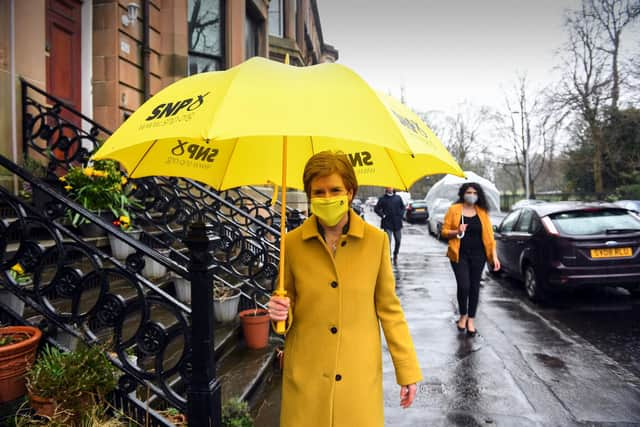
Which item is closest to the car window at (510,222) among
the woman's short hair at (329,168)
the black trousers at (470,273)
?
the black trousers at (470,273)

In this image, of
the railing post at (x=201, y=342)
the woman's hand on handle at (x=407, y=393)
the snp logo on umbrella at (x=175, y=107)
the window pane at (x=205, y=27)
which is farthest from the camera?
the window pane at (x=205, y=27)

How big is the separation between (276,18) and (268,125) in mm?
14944

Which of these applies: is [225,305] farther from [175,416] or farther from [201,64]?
[201,64]

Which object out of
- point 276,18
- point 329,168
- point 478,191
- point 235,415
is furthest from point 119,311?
point 276,18

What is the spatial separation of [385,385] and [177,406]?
2101 millimetres

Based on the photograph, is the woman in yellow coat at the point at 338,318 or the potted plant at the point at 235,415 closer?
the woman in yellow coat at the point at 338,318

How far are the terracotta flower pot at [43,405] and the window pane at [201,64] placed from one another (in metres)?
8.44

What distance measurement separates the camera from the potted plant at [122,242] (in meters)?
5.02

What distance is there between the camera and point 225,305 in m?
4.82

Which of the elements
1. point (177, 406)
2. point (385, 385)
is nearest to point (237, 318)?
point (385, 385)

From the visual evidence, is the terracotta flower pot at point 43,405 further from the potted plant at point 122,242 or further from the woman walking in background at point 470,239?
→ the woman walking in background at point 470,239

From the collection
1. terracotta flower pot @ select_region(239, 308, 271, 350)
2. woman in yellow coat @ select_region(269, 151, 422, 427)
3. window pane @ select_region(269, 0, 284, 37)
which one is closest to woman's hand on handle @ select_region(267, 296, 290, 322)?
woman in yellow coat @ select_region(269, 151, 422, 427)

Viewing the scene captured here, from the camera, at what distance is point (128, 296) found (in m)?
4.21

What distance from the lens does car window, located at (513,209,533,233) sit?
747 cm
